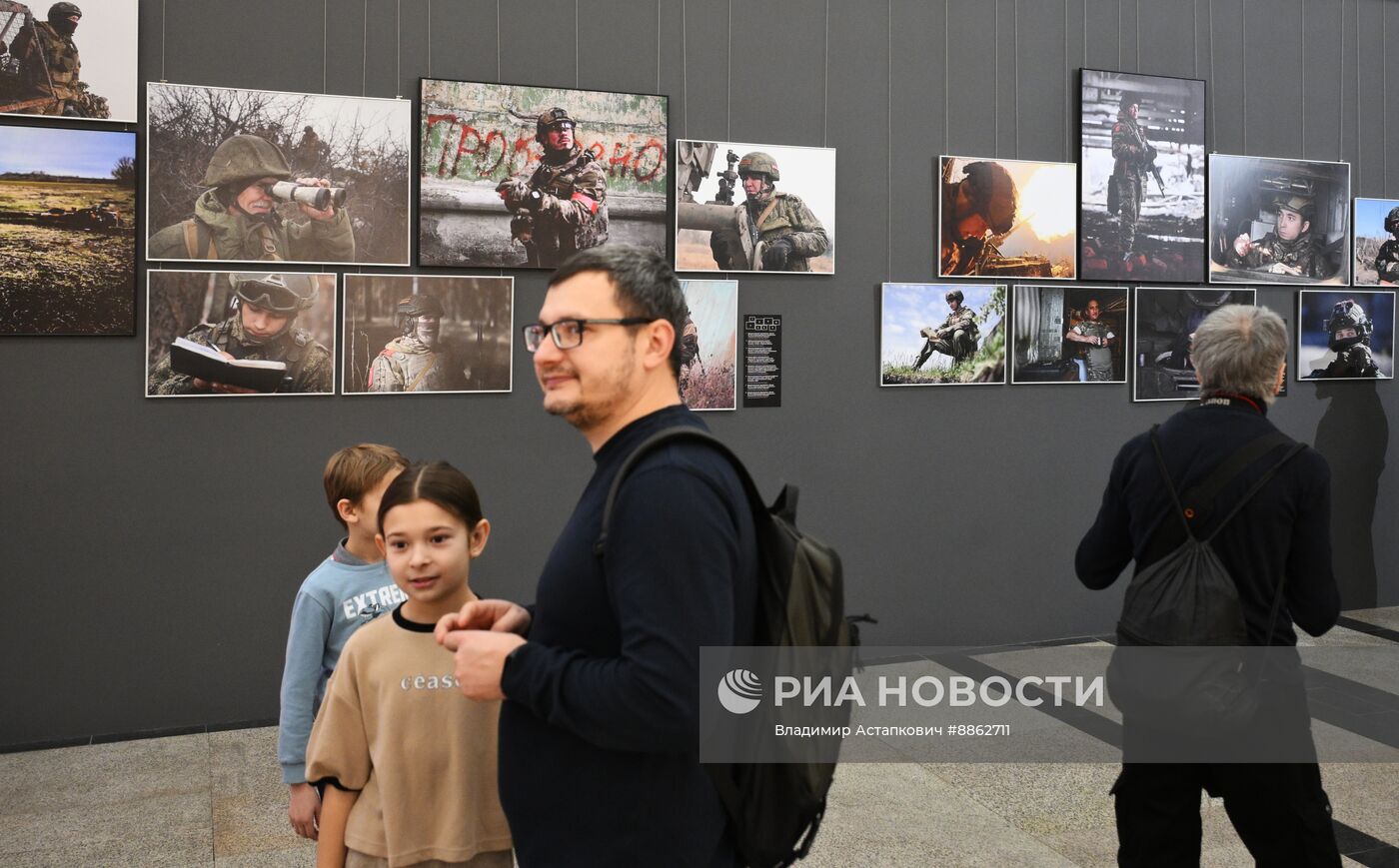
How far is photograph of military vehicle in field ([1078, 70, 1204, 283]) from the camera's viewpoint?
6469mm

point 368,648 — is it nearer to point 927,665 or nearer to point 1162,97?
point 927,665

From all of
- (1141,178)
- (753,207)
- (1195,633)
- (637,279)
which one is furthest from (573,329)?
(1141,178)

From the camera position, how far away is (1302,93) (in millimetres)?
7062

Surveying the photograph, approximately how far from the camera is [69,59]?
15.2ft

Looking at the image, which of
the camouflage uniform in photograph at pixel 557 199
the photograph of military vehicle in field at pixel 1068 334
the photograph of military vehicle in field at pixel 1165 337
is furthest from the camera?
the photograph of military vehicle in field at pixel 1165 337

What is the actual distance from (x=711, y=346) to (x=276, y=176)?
2147 mm

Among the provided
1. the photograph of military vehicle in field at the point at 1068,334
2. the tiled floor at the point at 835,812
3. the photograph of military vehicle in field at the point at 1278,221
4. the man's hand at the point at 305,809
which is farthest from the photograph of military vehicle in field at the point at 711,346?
the man's hand at the point at 305,809

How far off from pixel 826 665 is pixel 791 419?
14.1 feet

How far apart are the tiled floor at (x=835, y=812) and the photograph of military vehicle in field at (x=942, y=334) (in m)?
2.32

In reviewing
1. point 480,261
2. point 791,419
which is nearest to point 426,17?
point 480,261

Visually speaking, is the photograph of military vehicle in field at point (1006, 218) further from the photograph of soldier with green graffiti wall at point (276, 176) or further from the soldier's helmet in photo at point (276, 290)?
the soldier's helmet in photo at point (276, 290)

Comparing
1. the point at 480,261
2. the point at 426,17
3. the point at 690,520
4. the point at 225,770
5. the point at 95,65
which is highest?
the point at 426,17

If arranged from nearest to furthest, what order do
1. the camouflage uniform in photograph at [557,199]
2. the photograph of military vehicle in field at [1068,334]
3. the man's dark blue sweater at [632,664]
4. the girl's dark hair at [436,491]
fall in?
the man's dark blue sweater at [632,664] → the girl's dark hair at [436,491] → the camouflage uniform in photograph at [557,199] → the photograph of military vehicle in field at [1068,334]

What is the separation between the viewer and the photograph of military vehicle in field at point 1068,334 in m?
6.38
